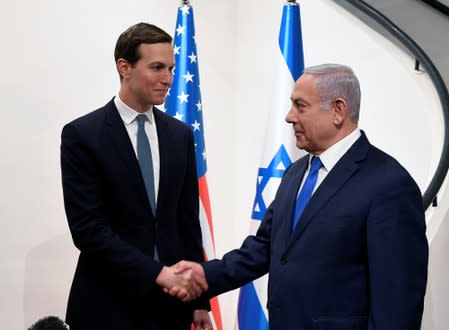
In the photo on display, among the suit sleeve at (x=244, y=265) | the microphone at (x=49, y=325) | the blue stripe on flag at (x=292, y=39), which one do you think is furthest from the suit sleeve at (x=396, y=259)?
the blue stripe on flag at (x=292, y=39)

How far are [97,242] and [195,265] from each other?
371mm

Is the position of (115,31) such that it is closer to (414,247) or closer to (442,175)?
(442,175)

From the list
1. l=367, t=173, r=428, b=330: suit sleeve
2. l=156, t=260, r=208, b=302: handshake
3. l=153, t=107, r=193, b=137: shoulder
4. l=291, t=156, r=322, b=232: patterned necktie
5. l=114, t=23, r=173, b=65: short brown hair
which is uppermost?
l=114, t=23, r=173, b=65: short brown hair

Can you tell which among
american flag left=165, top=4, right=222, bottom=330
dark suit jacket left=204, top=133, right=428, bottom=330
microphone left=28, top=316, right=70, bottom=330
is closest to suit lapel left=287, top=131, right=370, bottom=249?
dark suit jacket left=204, top=133, right=428, bottom=330

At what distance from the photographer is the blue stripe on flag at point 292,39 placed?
359 cm

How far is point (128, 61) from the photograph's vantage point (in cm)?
245

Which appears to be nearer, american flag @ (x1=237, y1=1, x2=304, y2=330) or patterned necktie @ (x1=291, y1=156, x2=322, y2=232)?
patterned necktie @ (x1=291, y1=156, x2=322, y2=232)

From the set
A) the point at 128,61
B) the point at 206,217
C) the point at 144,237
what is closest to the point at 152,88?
the point at 128,61

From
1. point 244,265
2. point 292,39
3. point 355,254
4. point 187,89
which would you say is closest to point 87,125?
point 244,265

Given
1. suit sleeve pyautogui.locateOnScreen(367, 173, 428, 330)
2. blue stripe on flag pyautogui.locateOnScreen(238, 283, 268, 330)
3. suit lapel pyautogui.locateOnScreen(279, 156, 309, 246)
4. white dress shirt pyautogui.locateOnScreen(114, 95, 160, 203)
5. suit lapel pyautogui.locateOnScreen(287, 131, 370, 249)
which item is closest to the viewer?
suit sleeve pyautogui.locateOnScreen(367, 173, 428, 330)

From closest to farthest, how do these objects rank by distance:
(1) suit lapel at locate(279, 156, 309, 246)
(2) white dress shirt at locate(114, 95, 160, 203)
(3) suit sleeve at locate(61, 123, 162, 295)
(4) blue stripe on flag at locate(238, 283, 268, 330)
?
(1) suit lapel at locate(279, 156, 309, 246) → (3) suit sleeve at locate(61, 123, 162, 295) → (2) white dress shirt at locate(114, 95, 160, 203) → (4) blue stripe on flag at locate(238, 283, 268, 330)

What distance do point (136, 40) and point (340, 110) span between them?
2.59ft

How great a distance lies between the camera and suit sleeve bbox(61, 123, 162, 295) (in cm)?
226

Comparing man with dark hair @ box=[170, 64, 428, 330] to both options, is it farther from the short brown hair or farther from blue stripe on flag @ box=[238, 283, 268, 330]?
blue stripe on flag @ box=[238, 283, 268, 330]
